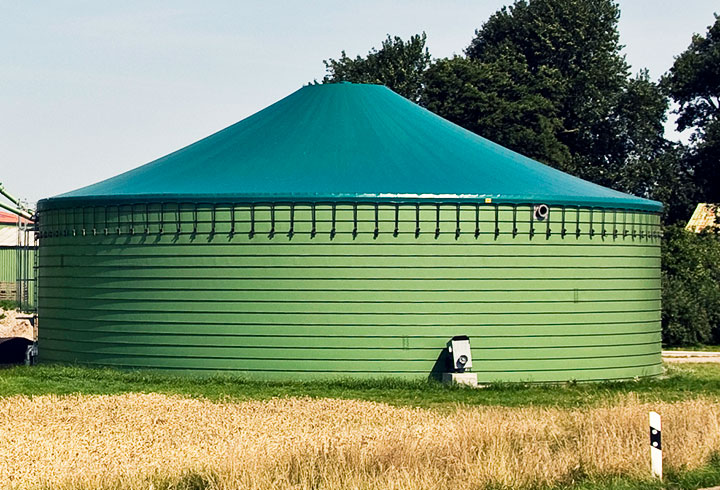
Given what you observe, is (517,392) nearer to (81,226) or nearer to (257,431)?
(257,431)

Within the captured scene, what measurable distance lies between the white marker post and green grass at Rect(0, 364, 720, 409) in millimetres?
6797

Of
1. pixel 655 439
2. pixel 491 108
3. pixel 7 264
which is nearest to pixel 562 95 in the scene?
pixel 491 108

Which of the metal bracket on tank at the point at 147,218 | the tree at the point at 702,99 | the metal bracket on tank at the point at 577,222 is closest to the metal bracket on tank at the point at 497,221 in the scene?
the metal bracket on tank at the point at 577,222

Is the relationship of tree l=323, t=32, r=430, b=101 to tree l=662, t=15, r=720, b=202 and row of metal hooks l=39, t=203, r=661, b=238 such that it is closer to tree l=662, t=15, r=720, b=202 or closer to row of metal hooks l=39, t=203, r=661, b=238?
tree l=662, t=15, r=720, b=202

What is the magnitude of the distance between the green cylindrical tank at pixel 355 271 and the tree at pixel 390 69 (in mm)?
34907

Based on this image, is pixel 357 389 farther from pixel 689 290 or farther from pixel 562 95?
pixel 562 95

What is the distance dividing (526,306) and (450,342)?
1818 millimetres

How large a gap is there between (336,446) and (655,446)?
11.6 ft

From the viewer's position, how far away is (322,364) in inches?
1016

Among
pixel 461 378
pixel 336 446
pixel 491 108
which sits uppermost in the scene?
pixel 491 108

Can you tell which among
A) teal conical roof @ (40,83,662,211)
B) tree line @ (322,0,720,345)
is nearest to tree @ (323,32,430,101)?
tree line @ (322,0,720,345)

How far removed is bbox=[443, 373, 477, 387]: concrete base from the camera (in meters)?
25.4

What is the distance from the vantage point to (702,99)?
61.6 meters

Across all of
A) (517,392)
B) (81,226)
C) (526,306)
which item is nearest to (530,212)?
(526,306)
